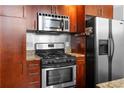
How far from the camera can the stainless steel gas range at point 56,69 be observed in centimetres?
285

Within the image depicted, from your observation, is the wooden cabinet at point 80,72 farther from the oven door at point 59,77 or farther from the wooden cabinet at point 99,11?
the wooden cabinet at point 99,11

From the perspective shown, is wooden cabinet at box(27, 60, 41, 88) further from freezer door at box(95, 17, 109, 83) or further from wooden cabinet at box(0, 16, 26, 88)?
freezer door at box(95, 17, 109, 83)

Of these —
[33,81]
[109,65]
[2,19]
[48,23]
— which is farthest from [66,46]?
[2,19]

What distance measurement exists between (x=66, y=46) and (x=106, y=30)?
→ 3.40 feet

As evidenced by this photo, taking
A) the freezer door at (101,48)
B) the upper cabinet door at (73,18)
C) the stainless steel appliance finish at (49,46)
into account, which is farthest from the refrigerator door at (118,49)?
the stainless steel appliance finish at (49,46)

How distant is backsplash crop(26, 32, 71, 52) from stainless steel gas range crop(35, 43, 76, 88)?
0.33ft

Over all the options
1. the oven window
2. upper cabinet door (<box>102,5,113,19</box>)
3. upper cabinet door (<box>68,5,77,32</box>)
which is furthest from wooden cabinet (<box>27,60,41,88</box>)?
upper cabinet door (<box>102,5,113,19</box>)

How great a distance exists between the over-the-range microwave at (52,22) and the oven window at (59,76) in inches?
33.7

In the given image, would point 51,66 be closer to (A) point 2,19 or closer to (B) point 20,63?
(B) point 20,63

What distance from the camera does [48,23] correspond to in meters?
3.19

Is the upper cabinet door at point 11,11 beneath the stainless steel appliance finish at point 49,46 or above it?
above

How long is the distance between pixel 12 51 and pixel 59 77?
42.5 inches

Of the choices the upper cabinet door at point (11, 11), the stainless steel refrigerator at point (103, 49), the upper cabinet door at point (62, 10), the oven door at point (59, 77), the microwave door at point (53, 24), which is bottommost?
the oven door at point (59, 77)
